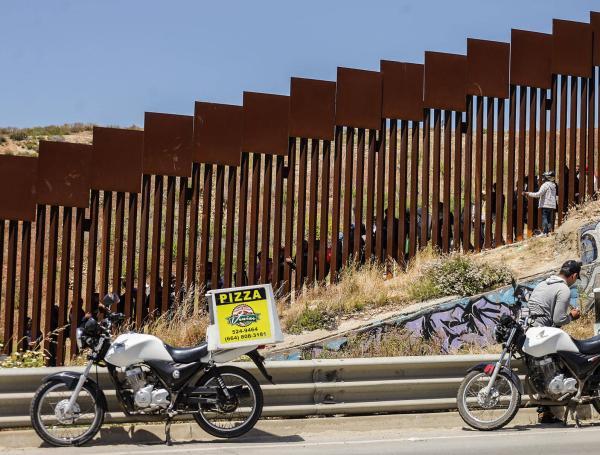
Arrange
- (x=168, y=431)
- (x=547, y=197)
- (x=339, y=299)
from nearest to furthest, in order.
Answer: (x=168, y=431) → (x=339, y=299) → (x=547, y=197)

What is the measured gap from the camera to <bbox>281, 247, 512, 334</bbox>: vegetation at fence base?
16.2m

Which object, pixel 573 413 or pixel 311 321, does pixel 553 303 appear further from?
pixel 311 321

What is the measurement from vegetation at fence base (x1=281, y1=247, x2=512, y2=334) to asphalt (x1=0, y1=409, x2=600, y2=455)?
17.9 feet

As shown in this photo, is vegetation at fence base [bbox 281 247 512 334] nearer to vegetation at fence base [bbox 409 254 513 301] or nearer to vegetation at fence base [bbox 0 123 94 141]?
vegetation at fence base [bbox 409 254 513 301]

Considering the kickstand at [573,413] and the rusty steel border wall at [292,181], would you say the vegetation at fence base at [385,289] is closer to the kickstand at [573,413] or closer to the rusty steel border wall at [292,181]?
the rusty steel border wall at [292,181]

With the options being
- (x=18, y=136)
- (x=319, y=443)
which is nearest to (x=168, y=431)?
(x=319, y=443)

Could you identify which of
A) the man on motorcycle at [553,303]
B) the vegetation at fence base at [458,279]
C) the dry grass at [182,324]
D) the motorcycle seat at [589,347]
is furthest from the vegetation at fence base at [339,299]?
the motorcycle seat at [589,347]

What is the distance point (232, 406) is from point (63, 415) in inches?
61.2

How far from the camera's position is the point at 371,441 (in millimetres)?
9781

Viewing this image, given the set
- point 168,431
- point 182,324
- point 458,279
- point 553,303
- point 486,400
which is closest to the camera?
point 168,431

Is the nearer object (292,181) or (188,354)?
(188,354)

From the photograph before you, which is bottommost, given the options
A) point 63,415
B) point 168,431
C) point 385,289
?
point 168,431

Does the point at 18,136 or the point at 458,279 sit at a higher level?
the point at 18,136

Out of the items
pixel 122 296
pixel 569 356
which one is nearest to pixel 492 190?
pixel 122 296
